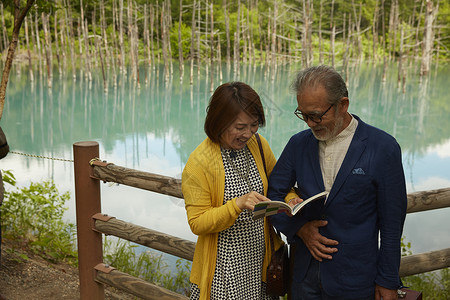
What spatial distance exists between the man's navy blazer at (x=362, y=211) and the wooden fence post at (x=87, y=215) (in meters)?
1.56

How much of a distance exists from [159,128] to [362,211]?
1591cm

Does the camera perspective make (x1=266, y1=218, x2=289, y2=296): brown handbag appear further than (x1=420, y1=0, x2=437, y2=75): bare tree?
No

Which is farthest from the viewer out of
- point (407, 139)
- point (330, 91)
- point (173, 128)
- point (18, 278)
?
→ point (173, 128)

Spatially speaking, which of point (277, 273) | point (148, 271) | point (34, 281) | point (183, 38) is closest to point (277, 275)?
point (277, 273)

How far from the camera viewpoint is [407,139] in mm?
15750

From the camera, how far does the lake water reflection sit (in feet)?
26.4

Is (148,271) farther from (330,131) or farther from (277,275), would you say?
(330,131)

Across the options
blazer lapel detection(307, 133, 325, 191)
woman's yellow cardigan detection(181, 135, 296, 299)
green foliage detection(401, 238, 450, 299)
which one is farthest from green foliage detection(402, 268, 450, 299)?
blazer lapel detection(307, 133, 325, 191)

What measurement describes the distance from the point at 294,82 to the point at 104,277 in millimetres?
1923

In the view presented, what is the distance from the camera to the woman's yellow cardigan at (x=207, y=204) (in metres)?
1.92

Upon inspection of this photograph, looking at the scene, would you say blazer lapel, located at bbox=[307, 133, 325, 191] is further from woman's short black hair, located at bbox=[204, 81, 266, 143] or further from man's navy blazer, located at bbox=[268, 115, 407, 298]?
woman's short black hair, located at bbox=[204, 81, 266, 143]

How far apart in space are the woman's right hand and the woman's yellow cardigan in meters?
0.03

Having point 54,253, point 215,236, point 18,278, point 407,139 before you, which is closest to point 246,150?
point 215,236

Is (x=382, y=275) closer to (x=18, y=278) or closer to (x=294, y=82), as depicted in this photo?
(x=294, y=82)
